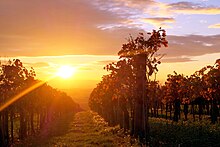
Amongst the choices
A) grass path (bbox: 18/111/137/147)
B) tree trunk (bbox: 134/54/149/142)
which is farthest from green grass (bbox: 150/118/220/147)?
grass path (bbox: 18/111/137/147)

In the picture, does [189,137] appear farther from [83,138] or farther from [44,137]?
[44,137]

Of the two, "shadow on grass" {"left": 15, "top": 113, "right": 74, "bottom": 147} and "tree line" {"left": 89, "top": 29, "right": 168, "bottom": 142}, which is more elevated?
"tree line" {"left": 89, "top": 29, "right": 168, "bottom": 142}

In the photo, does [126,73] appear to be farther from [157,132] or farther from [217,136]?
[217,136]

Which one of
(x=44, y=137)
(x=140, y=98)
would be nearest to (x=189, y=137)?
(x=140, y=98)

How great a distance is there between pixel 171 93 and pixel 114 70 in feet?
92.2

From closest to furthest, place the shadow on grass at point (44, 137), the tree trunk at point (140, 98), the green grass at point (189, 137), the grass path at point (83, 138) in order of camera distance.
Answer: the green grass at point (189, 137) < the tree trunk at point (140, 98) < the grass path at point (83, 138) < the shadow on grass at point (44, 137)

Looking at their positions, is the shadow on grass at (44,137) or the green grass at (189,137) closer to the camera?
the green grass at (189,137)

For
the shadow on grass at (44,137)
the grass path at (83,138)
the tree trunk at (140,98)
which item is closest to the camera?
the tree trunk at (140,98)

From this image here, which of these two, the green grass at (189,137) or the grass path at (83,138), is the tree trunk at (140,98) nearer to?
the grass path at (83,138)

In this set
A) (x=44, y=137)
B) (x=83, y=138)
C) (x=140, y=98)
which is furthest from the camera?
(x=44, y=137)

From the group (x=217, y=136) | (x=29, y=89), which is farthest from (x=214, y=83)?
(x=29, y=89)

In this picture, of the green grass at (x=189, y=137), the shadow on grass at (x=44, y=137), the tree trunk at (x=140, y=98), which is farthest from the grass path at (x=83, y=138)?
the green grass at (x=189, y=137)

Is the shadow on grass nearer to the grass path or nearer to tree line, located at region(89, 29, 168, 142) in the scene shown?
the grass path

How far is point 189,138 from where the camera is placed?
26.4 meters
